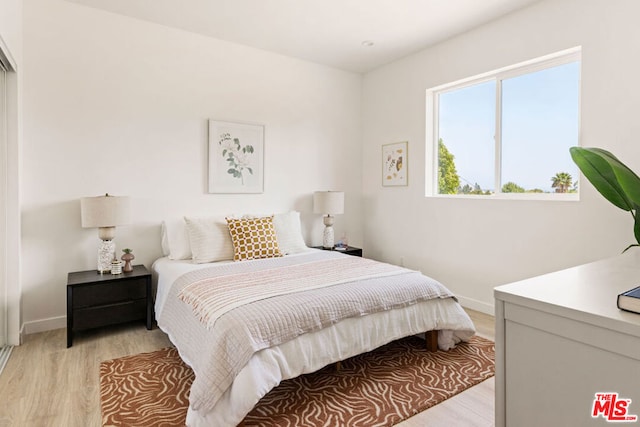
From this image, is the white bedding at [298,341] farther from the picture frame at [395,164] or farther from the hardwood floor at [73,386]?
the picture frame at [395,164]

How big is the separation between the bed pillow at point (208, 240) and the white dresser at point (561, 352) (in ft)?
8.67

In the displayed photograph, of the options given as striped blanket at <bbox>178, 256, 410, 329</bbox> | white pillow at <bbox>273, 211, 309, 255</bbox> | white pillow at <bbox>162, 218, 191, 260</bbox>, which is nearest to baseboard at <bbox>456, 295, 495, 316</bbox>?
striped blanket at <bbox>178, 256, 410, 329</bbox>

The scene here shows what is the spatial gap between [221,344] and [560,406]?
1.43m

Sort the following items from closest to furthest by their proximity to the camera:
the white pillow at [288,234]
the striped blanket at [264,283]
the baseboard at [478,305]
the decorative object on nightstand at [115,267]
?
the striped blanket at [264,283]
the decorative object on nightstand at [115,267]
the baseboard at [478,305]
the white pillow at [288,234]

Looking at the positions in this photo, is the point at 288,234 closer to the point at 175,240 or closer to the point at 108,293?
the point at 175,240

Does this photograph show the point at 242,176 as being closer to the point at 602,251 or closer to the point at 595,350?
the point at 602,251

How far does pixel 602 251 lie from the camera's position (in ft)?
8.83

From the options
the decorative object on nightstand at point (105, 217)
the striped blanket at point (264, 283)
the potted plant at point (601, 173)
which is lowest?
the striped blanket at point (264, 283)

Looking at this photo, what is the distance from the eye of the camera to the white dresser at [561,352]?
2.51 ft

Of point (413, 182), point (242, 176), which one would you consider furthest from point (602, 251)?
point (242, 176)

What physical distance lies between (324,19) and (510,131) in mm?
1989

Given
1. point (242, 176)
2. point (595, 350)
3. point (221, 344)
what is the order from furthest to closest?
point (242, 176) → point (221, 344) → point (595, 350)

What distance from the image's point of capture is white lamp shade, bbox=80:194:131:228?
9.46 ft

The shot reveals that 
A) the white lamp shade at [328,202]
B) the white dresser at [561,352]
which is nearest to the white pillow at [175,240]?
the white lamp shade at [328,202]
